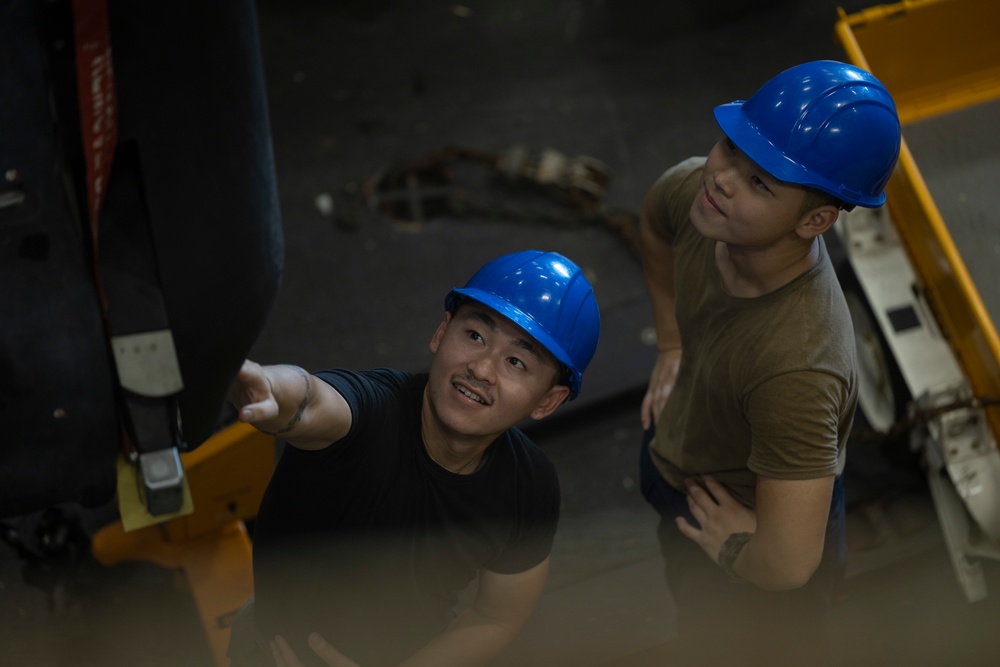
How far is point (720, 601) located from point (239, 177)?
1.95 metres

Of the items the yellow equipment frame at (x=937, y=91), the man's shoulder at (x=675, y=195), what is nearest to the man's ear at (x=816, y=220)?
the man's shoulder at (x=675, y=195)

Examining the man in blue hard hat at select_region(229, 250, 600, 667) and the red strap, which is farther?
the man in blue hard hat at select_region(229, 250, 600, 667)

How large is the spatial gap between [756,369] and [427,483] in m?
0.64

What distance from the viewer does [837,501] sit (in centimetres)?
241

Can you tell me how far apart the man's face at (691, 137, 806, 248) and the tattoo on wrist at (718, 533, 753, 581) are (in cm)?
66

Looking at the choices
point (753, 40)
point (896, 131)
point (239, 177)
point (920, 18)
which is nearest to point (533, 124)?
point (753, 40)

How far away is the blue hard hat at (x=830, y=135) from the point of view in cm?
181

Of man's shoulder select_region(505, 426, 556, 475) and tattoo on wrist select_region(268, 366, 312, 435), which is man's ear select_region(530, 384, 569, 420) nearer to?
man's shoulder select_region(505, 426, 556, 475)

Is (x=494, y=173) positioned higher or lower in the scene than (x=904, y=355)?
higher

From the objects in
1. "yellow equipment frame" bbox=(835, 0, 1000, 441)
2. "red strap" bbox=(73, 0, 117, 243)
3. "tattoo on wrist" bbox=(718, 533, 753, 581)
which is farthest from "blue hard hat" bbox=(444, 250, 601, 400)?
"yellow equipment frame" bbox=(835, 0, 1000, 441)

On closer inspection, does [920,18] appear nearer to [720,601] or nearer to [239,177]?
[720,601]

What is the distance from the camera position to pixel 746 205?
1846mm

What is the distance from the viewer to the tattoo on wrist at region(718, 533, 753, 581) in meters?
2.17

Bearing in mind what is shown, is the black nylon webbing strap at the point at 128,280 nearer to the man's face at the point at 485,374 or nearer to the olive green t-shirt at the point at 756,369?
the man's face at the point at 485,374
